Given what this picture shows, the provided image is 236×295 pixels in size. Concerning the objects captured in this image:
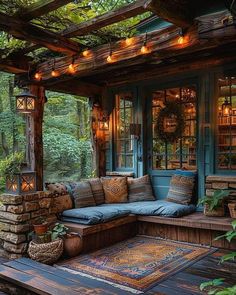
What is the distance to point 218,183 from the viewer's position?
4.36m

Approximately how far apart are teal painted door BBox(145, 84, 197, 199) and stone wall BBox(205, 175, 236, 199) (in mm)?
439

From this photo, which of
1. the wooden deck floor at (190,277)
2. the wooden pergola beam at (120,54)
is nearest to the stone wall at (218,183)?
the wooden deck floor at (190,277)

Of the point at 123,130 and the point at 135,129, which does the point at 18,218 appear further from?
the point at 123,130

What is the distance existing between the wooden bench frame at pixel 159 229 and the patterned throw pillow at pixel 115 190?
0.53m

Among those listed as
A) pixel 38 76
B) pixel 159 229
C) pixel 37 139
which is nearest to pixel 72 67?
pixel 38 76

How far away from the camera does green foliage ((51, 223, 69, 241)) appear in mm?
3687

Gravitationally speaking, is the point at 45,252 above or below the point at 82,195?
below

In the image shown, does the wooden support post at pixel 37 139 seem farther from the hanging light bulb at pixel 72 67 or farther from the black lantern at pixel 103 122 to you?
the black lantern at pixel 103 122

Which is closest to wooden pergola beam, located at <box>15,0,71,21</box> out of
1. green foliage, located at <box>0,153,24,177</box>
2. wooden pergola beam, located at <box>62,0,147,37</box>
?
wooden pergola beam, located at <box>62,0,147,37</box>

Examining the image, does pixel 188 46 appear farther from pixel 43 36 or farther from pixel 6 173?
pixel 6 173

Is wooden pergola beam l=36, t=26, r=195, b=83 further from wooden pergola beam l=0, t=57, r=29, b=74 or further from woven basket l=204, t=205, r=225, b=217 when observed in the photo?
woven basket l=204, t=205, r=225, b=217

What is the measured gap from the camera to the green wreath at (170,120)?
16.4 ft

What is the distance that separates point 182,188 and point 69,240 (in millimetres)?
1896

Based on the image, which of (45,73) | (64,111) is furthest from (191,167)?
(64,111)
